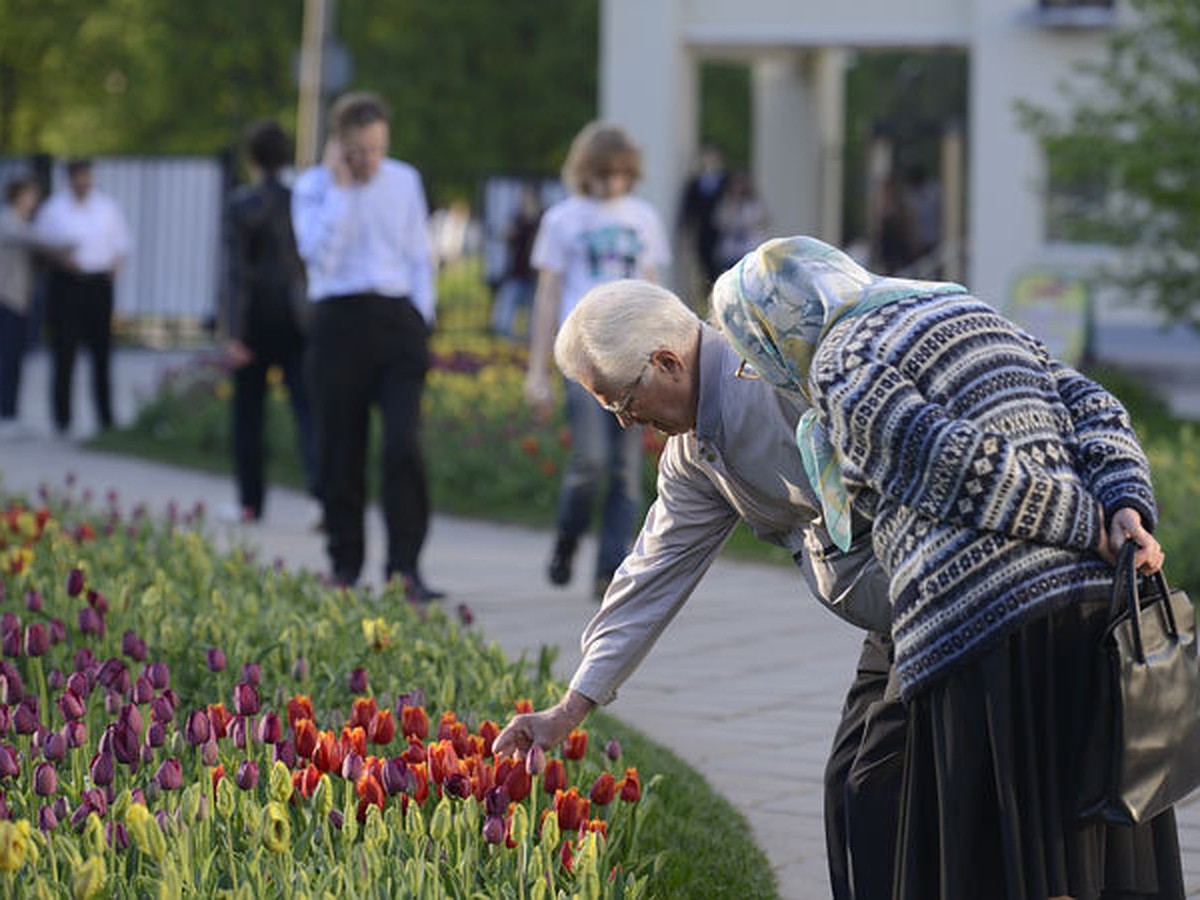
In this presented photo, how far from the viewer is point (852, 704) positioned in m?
4.33

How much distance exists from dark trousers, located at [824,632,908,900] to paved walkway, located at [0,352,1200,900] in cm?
110

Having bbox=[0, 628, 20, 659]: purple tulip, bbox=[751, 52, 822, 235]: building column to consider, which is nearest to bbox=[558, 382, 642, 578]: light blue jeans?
bbox=[0, 628, 20, 659]: purple tulip

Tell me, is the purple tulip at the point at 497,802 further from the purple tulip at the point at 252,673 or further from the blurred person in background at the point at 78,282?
the blurred person in background at the point at 78,282

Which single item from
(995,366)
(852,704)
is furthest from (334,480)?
(995,366)

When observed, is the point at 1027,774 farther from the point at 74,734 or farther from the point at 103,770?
the point at 74,734

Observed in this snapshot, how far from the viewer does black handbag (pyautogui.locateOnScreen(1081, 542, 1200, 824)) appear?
3.60m

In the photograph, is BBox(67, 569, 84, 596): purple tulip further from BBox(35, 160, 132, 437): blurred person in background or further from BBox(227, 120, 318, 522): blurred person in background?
BBox(35, 160, 132, 437): blurred person in background

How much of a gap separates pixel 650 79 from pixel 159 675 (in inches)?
803

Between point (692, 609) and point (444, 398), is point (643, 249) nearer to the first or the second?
point (692, 609)

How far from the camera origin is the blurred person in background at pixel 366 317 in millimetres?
9133

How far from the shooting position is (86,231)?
17.5m

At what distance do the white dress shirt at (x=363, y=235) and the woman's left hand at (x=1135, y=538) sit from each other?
5751mm

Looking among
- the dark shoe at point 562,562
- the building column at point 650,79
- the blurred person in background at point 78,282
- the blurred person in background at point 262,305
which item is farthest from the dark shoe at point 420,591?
the building column at point 650,79

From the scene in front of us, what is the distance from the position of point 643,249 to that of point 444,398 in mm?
6146
